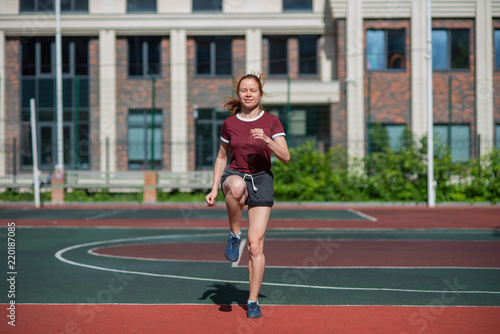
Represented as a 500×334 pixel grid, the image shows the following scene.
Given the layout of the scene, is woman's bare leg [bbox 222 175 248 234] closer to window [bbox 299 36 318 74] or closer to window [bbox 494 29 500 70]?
window [bbox 299 36 318 74]

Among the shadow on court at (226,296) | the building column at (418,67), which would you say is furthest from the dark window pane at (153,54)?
→ the shadow on court at (226,296)

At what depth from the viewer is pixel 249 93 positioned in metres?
5.03

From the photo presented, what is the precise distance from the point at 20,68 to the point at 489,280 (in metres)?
24.4

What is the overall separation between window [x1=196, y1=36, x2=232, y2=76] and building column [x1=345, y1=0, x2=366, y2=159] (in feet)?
18.2

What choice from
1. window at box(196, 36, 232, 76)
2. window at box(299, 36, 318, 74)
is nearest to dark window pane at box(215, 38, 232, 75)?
window at box(196, 36, 232, 76)

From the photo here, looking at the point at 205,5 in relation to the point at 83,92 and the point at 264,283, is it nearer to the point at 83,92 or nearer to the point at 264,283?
the point at 83,92

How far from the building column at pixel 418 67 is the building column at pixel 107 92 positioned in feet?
41.6

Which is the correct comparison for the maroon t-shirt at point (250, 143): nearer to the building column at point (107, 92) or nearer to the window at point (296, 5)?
the building column at point (107, 92)

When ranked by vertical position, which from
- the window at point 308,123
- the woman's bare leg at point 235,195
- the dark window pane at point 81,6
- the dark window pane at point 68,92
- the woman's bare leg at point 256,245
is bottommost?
the woman's bare leg at point 256,245

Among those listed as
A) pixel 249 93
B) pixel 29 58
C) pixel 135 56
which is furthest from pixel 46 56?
pixel 249 93

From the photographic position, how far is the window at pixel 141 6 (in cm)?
2672

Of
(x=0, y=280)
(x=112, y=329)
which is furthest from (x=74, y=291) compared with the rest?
(x=112, y=329)

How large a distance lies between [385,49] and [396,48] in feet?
1.63

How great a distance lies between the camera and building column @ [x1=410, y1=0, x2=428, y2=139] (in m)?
24.6
